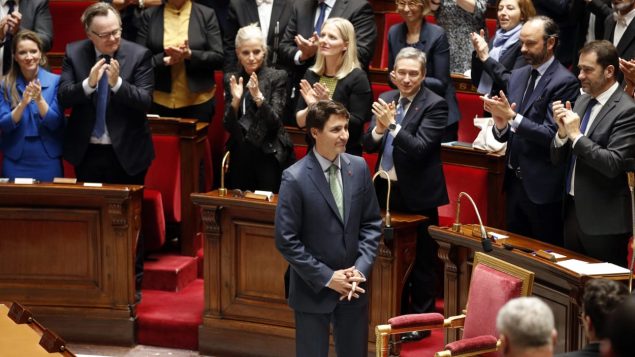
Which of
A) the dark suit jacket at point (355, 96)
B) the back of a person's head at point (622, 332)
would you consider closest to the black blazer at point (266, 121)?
the dark suit jacket at point (355, 96)

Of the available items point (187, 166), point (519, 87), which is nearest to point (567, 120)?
point (519, 87)

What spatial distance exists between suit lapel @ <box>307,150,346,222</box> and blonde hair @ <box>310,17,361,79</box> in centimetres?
107

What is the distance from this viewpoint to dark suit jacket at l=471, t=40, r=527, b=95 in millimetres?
5207

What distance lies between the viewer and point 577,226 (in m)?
4.23

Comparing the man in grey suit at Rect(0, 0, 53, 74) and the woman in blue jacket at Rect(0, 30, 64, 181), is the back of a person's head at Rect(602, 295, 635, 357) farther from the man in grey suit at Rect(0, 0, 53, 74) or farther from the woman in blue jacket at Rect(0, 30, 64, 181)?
the man in grey suit at Rect(0, 0, 53, 74)

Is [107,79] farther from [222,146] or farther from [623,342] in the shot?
[623,342]

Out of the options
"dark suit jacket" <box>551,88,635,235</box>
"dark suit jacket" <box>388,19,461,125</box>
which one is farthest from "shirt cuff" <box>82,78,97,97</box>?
"dark suit jacket" <box>551,88,635,235</box>

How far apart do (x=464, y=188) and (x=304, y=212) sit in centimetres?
157

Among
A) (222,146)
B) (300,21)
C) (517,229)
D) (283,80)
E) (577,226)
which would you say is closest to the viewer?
(577,226)

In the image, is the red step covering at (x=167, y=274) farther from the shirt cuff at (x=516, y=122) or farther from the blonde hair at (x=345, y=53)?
the shirt cuff at (x=516, y=122)

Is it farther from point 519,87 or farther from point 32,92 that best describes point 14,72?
point 519,87

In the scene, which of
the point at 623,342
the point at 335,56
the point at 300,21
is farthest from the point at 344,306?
the point at 300,21

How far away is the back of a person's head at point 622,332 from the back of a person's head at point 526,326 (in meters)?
0.17

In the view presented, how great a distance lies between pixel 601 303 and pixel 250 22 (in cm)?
356
